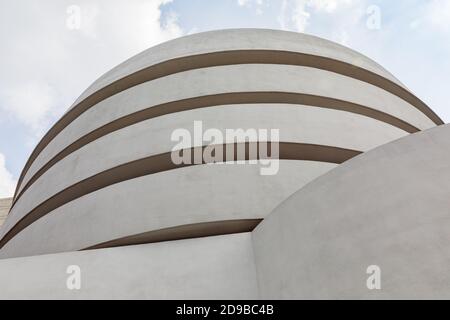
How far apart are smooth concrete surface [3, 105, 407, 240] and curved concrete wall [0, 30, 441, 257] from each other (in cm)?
3

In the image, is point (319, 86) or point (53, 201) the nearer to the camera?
point (53, 201)

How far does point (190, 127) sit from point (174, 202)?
2023 mm

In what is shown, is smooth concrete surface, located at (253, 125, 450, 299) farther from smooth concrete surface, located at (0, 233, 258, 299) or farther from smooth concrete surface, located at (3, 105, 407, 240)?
smooth concrete surface, located at (3, 105, 407, 240)

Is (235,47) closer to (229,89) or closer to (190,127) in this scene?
(229,89)

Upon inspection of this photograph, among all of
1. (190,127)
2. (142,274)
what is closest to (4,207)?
(190,127)

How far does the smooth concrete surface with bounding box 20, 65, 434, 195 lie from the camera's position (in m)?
9.65

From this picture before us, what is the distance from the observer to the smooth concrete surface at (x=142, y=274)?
5.08 metres

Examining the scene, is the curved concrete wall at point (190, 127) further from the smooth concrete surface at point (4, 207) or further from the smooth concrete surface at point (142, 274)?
the smooth concrete surface at point (4, 207)

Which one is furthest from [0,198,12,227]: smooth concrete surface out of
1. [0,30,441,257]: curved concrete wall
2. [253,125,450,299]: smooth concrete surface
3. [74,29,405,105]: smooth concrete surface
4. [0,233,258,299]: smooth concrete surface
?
[253,125,450,299]: smooth concrete surface

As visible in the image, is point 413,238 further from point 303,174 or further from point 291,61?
point 291,61

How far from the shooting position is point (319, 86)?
10.1 meters
